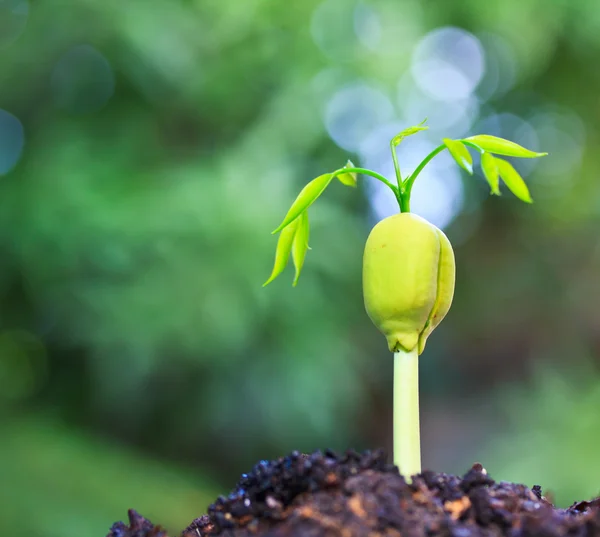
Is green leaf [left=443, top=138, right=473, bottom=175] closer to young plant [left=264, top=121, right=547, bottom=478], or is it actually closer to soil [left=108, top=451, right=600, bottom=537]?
young plant [left=264, top=121, right=547, bottom=478]

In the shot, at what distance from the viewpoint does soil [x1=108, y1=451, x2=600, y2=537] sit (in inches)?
13.5

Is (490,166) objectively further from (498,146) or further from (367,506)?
(367,506)

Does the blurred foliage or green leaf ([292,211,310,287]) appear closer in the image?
green leaf ([292,211,310,287])

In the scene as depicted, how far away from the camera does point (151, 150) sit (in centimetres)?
233

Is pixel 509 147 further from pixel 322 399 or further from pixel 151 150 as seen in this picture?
pixel 151 150

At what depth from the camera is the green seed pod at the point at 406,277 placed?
413 millimetres

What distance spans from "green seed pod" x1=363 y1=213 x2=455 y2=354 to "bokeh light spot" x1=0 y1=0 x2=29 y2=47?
214 cm

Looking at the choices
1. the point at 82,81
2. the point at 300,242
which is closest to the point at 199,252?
the point at 82,81

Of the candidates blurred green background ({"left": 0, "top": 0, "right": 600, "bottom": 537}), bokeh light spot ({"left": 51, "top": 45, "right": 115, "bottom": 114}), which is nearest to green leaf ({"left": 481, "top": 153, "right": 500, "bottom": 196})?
blurred green background ({"left": 0, "top": 0, "right": 600, "bottom": 537})

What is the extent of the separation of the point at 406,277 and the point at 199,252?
161 cm

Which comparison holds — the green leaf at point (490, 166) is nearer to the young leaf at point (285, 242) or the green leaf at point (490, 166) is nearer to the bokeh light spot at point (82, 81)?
the young leaf at point (285, 242)

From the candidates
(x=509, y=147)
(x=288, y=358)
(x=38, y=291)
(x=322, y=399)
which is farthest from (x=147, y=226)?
(x=509, y=147)

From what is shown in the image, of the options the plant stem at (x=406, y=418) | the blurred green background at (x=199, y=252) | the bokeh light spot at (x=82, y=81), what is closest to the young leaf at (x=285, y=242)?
the plant stem at (x=406, y=418)

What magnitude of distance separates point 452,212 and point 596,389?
3.44ft
